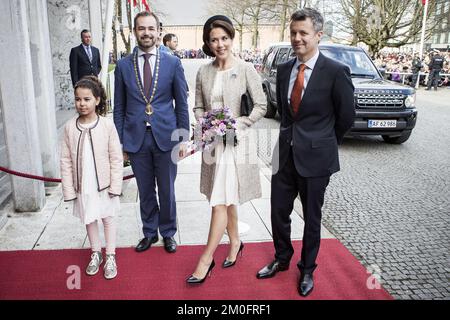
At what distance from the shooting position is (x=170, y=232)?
3982 millimetres

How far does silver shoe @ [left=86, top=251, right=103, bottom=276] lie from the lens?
3.48 meters

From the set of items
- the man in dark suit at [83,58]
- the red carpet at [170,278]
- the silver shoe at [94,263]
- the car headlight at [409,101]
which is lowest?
the red carpet at [170,278]

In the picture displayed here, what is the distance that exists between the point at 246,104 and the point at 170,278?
1.54 metres

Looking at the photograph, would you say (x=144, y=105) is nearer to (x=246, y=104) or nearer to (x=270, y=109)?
(x=246, y=104)

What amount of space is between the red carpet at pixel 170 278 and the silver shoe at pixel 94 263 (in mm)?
48

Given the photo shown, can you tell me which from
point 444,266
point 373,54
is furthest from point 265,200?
point 373,54

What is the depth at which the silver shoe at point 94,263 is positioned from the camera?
3.48 m

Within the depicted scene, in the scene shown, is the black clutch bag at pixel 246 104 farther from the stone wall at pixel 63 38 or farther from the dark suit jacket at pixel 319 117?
the stone wall at pixel 63 38

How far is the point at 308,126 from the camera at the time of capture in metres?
3.05

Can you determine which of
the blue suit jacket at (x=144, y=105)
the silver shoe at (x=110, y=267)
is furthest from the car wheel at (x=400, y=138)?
the silver shoe at (x=110, y=267)

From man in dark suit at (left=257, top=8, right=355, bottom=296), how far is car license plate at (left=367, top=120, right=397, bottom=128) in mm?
5255

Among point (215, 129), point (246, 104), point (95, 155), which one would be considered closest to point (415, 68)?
point (246, 104)

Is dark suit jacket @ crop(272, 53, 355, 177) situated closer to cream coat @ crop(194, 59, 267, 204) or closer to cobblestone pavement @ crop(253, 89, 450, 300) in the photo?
cream coat @ crop(194, 59, 267, 204)
